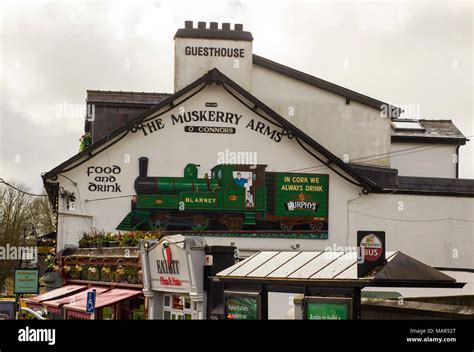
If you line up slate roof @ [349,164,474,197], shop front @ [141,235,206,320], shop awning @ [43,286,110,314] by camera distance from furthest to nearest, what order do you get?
slate roof @ [349,164,474,197] < shop awning @ [43,286,110,314] < shop front @ [141,235,206,320]

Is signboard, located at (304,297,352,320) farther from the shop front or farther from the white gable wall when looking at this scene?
the white gable wall

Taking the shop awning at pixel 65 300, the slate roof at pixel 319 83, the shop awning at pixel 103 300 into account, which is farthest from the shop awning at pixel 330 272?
the slate roof at pixel 319 83

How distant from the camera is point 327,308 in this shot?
16.8 m

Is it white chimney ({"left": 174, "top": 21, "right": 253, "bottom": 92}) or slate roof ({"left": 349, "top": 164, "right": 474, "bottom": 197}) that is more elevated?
white chimney ({"left": 174, "top": 21, "right": 253, "bottom": 92})

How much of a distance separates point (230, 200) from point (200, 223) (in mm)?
1552

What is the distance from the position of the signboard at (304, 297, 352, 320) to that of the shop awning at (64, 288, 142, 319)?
11.2m

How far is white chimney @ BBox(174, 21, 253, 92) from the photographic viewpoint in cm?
4184

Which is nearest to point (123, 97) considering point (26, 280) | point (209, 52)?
point (209, 52)

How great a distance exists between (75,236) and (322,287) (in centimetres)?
2272

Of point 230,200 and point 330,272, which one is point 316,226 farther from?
point 330,272

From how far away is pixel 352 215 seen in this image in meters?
40.4

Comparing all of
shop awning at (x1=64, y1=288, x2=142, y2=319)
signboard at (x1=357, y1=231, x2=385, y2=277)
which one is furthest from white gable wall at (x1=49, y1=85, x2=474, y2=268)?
signboard at (x1=357, y1=231, x2=385, y2=277)
